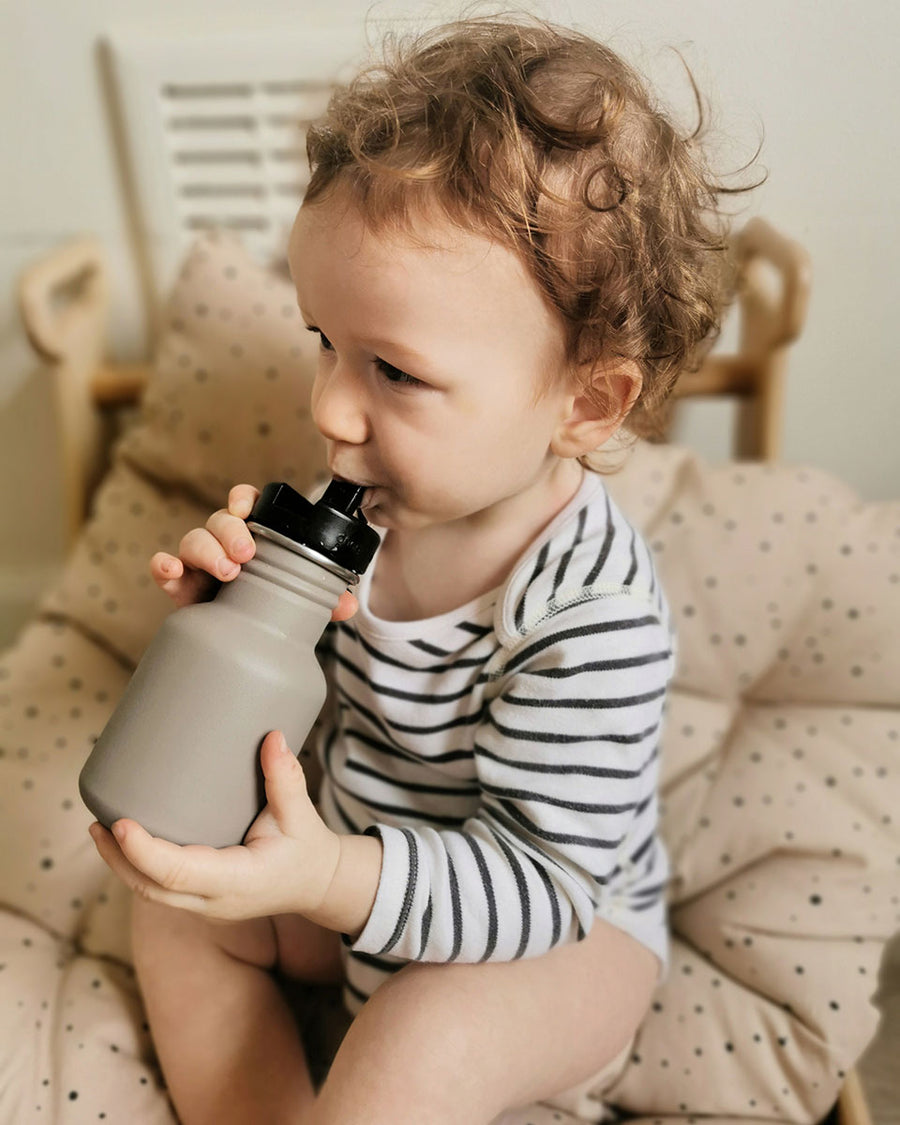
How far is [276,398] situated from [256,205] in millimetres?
255

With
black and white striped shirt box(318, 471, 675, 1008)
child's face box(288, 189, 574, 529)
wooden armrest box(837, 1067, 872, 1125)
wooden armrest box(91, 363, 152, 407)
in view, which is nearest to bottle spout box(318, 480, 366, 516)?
child's face box(288, 189, 574, 529)

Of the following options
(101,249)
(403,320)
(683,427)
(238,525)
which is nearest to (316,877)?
(238,525)

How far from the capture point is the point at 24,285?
3.43 feet

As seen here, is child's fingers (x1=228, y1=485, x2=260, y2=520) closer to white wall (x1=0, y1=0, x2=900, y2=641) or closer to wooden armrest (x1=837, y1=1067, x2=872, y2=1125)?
white wall (x1=0, y1=0, x2=900, y2=641)

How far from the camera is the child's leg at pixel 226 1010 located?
2.23ft

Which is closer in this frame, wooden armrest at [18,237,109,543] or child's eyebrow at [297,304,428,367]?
child's eyebrow at [297,304,428,367]

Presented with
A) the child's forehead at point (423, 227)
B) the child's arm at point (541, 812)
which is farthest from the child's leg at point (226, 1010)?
the child's forehead at point (423, 227)

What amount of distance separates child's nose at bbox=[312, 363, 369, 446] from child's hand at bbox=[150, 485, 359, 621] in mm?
77

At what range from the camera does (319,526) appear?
537 mm

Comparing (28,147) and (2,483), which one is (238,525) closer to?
(28,147)

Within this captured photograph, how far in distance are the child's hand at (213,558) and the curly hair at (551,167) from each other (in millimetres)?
185

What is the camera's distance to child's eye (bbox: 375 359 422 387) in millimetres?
559

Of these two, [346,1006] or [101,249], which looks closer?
[346,1006]

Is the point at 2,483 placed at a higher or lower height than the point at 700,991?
higher
